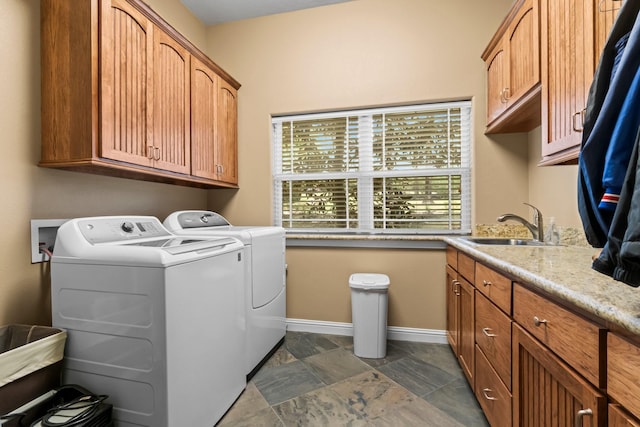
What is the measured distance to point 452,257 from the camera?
2.14m

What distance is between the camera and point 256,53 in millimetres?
2779

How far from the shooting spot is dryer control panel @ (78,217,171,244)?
144 centimetres

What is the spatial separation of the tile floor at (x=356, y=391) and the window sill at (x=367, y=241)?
0.84 metres

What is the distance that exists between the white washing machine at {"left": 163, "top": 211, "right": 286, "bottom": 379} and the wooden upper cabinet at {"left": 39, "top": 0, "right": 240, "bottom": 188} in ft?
1.55

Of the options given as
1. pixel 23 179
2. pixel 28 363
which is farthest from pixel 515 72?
pixel 28 363

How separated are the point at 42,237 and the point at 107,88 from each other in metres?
0.85

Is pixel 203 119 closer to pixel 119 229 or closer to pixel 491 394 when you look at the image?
pixel 119 229

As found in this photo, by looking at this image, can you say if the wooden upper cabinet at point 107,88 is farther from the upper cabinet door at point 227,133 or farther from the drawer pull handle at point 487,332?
the drawer pull handle at point 487,332

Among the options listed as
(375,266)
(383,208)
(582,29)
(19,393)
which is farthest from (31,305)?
(582,29)

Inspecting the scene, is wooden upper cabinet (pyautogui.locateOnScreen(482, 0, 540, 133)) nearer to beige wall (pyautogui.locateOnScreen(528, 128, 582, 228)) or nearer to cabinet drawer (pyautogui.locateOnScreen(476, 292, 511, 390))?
beige wall (pyautogui.locateOnScreen(528, 128, 582, 228))

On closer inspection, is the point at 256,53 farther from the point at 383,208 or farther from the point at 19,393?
the point at 19,393

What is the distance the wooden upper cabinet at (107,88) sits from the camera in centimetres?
141

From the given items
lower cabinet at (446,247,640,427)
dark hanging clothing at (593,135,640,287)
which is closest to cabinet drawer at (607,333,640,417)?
lower cabinet at (446,247,640,427)

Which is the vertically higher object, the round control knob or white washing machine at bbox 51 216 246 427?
the round control knob
